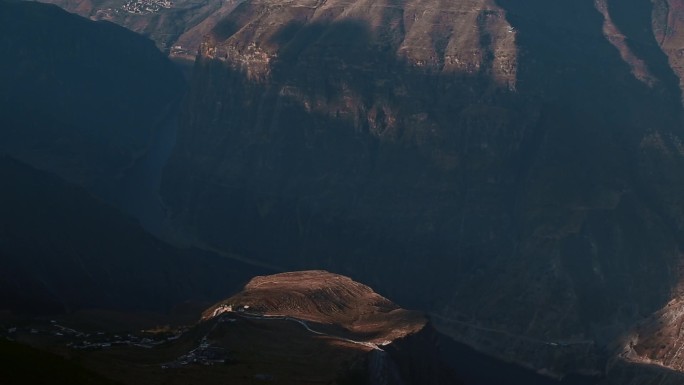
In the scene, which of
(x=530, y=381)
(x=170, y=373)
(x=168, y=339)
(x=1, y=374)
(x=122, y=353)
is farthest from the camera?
(x=530, y=381)

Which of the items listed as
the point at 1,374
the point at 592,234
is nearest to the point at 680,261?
the point at 592,234

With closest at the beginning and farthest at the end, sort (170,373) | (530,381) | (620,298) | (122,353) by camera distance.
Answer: (170,373), (122,353), (530,381), (620,298)

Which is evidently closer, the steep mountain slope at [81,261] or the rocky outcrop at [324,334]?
the rocky outcrop at [324,334]

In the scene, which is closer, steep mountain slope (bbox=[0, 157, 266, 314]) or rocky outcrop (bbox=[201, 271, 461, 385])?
rocky outcrop (bbox=[201, 271, 461, 385])

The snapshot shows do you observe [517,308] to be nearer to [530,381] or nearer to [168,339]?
[530,381]

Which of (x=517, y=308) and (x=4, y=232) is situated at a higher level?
(x=4, y=232)

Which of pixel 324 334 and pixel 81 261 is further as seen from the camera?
pixel 81 261

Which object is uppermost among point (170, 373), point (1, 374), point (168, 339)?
point (1, 374)

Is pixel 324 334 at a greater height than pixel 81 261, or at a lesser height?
greater
